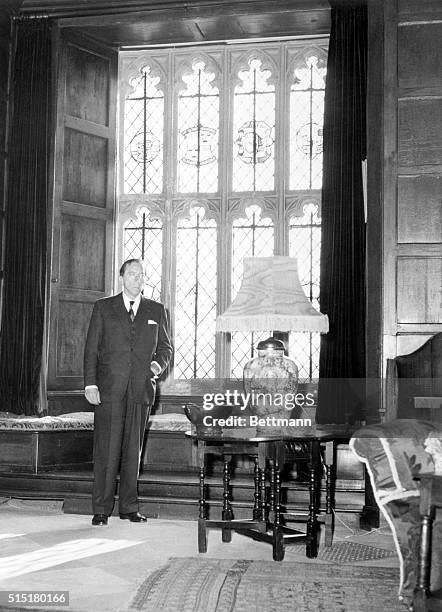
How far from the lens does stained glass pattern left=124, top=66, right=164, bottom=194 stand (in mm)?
7410

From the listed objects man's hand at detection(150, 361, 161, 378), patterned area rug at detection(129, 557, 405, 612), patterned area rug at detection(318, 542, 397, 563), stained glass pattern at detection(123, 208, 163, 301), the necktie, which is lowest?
patterned area rug at detection(318, 542, 397, 563)

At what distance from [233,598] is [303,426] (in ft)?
3.98

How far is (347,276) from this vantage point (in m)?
6.40

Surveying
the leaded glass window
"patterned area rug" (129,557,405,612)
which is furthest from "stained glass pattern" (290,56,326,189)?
"patterned area rug" (129,557,405,612)

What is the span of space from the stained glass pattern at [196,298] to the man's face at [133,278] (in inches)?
80.3

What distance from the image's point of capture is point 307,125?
23.5 ft

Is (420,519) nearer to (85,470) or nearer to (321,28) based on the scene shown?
(85,470)

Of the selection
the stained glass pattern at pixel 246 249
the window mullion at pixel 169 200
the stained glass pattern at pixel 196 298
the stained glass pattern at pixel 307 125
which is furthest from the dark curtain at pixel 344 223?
the window mullion at pixel 169 200

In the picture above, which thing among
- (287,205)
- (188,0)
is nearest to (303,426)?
(287,205)

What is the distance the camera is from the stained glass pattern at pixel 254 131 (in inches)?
285

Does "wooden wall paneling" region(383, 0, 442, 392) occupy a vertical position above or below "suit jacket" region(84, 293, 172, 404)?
above

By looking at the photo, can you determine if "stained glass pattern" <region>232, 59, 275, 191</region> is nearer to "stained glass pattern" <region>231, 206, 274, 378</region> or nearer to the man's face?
"stained glass pattern" <region>231, 206, 274, 378</region>

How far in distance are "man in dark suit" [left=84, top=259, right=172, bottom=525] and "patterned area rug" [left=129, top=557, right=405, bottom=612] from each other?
109cm

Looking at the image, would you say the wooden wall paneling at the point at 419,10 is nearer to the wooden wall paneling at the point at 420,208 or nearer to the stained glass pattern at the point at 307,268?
the wooden wall paneling at the point at 420,208
